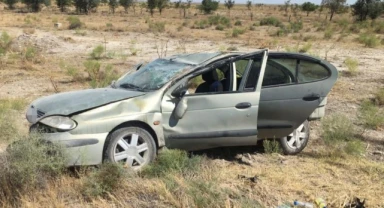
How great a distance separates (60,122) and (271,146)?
118 inches

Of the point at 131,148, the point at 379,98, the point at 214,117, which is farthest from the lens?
the point at 379,98

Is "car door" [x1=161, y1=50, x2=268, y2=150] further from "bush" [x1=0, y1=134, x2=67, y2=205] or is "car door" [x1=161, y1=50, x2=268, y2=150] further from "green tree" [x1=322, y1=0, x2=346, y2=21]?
"green tree" [x1=322, y1=0, x2=346, y2=21]

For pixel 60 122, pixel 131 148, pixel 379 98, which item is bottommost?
pixel 379 98

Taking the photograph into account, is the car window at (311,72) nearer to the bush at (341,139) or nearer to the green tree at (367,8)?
the bush at (341,139)

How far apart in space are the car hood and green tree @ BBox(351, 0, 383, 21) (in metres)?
47.8

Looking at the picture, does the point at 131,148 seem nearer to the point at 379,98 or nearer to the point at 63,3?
the point at 379,98

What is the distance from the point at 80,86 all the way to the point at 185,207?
8.77 m

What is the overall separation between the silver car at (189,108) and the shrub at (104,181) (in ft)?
1.18

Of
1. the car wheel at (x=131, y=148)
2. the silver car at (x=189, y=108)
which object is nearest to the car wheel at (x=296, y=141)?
the silver car at (x=189, y=108)

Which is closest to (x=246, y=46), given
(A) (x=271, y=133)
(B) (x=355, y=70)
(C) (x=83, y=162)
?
(B) (x=355, y=70)

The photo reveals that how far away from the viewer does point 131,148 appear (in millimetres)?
5336

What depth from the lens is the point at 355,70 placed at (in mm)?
14859

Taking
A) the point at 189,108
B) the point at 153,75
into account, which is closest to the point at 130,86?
the point at 153,75

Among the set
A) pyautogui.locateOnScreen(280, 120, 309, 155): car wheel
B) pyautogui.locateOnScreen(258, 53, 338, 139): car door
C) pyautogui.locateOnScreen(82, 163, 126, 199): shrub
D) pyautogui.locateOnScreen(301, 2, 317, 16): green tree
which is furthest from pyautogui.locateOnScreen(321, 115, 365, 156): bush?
pyautogui.locateOnScreen(301, 2, 317, 16): green tree
